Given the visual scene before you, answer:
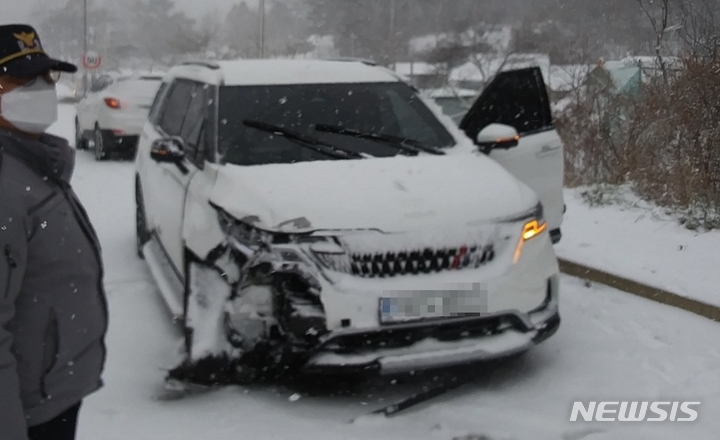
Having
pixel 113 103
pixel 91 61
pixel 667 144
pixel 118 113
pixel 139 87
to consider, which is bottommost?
pixel 91 61

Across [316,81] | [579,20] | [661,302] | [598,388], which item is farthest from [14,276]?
[579,20]

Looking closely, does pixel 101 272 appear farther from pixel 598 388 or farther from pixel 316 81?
pixel 316 81

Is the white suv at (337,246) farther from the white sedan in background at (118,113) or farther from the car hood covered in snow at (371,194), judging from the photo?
the white sedan in background at (118,113)

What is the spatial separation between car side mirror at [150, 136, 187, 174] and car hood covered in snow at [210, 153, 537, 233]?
1.90 ft

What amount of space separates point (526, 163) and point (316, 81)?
1.54m

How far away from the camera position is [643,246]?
7.43 meters

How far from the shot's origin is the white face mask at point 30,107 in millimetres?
2273

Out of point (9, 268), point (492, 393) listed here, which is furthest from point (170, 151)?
point (9, 268)

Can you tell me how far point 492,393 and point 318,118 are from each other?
2.08 m

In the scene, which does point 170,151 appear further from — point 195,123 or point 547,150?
point 547,150

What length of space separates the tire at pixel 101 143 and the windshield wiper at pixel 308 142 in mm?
10341

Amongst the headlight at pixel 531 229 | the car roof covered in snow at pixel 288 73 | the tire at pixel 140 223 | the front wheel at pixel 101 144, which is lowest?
the front wheel at pixel 101 144

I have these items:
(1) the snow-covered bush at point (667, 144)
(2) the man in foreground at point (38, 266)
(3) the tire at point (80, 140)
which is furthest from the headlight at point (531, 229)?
(3) the tire at point (80, 140)

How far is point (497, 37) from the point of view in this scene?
58469 mm
